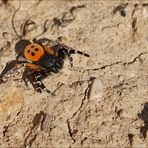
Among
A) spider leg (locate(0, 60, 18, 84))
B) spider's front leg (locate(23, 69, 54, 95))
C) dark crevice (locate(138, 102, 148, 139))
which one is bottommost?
dark crevice (locate(138, 102, 148, 139))

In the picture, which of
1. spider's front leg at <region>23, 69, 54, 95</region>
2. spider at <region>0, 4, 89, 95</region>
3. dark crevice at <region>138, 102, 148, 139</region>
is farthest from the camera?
spider at <region>0, 4, 89, 95</region>

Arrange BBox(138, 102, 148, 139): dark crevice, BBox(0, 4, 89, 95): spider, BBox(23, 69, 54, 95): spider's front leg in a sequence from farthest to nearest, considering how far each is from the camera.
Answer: BBox(0, 4, 89, 95): spider, BBox(23, 69, 54, 95): spider's front leg, BBox(138, 102, 148, 139): dark crevice

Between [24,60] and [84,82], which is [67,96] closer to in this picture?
[84,82]

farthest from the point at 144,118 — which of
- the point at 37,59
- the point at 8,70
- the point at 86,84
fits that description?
the point at 8,70

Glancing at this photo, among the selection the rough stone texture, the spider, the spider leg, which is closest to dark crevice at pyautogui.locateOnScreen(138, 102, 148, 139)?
the rough stone texture

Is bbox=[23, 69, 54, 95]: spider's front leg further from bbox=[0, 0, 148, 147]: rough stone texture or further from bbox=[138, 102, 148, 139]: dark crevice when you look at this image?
bbox=[138, 102, 148, 139]: dark crevice

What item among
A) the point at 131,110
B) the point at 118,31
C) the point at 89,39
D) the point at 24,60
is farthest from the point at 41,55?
the point at 131,110

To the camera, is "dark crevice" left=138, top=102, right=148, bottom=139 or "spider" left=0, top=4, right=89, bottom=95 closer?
"dark crevice" left=138, top=102, right=148, bottom=139
